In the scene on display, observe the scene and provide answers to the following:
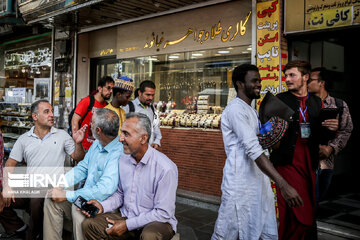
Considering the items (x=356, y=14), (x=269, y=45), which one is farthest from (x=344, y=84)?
(x=356, y=14)

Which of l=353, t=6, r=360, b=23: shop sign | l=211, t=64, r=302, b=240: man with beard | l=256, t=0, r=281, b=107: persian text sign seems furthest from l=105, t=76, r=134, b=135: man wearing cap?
l=353, t=6, r=360, b=23: shop sign

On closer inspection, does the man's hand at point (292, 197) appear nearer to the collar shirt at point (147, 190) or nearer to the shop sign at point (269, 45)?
the collar shirt at point (147, 190)

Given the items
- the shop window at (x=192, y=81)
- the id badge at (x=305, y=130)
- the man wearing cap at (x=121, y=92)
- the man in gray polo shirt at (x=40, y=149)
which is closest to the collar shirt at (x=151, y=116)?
the man wearing cap at (x=121, y=92)

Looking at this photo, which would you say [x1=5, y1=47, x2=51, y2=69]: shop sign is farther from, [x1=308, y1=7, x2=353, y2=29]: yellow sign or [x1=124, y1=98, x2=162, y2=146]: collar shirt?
[x1=308, y1=7, x2=353, y2=29]: yellow sign

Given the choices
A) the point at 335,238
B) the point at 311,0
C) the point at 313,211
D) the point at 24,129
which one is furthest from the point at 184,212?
the point at 24,129

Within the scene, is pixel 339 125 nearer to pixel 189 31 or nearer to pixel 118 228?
pixel 118 228

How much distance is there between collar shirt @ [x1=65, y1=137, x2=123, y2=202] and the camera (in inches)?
122

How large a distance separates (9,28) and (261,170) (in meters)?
10.5

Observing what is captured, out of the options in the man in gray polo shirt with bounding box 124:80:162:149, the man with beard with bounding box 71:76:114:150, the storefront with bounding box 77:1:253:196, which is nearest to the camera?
the man with beard with bounding box 71:76:114:150

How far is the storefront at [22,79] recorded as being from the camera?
34.0 ft

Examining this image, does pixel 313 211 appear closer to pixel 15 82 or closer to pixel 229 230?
pixel 229 230

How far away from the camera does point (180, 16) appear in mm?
7074

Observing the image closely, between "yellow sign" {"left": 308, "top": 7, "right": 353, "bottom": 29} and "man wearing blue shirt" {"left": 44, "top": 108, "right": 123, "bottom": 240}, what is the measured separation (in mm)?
3115

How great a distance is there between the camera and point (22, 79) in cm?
1160
